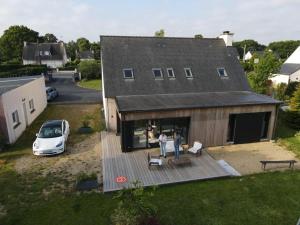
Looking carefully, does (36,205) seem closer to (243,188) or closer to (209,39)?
(243,188)

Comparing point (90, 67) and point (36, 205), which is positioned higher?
point (90, 67)

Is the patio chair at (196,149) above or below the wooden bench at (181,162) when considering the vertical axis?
above

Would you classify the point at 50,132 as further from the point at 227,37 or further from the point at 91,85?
the point at 91,85

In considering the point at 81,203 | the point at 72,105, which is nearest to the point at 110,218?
the point at 81,203

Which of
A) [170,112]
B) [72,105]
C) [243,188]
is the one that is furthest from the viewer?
[72,105]

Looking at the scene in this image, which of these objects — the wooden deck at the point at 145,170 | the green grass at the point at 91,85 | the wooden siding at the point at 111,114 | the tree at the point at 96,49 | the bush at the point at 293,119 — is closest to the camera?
the wooden deck at the point at 145,170

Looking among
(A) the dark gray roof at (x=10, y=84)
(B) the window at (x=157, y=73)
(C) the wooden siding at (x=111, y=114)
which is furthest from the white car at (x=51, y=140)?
(B) the window at (x=157, y=73)

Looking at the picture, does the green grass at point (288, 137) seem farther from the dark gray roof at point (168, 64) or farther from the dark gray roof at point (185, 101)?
the dark gray roof at point (168, 64)
